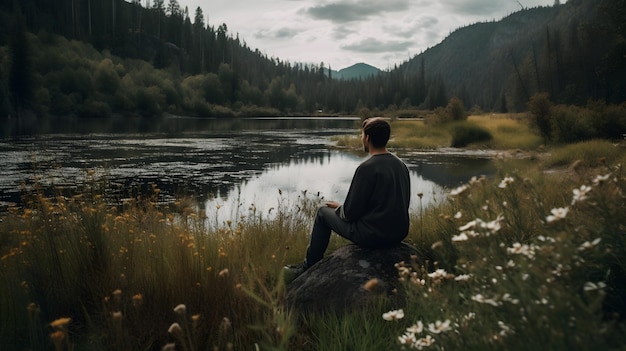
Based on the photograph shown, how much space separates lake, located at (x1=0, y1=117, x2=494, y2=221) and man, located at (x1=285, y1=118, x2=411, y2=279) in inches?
226

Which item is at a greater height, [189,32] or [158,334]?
[189,32]

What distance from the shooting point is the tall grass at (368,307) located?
2.05m

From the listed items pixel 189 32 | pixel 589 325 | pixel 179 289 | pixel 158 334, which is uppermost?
pixel 189 32

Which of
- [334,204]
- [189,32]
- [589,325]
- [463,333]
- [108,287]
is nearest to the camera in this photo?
[589,325]

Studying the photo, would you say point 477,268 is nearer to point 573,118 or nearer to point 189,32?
point 573,118

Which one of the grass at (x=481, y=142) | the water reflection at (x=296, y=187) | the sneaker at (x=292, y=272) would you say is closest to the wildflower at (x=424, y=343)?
the sneaker at (x=292, y=272)

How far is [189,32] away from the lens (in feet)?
423

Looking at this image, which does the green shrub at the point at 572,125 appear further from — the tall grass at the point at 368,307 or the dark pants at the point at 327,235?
the dark pants at the point at 327,235

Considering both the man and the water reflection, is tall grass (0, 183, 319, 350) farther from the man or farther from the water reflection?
the water reflection

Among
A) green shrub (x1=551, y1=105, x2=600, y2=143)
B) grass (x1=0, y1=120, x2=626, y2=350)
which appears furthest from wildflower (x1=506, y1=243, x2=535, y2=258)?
green shrub (x1=551, y1=105, x2=600, y2=143)

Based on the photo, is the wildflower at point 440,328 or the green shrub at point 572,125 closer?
the wildflower at point 440,328

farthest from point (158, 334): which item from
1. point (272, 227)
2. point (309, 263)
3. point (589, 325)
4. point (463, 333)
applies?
point (272, 227)

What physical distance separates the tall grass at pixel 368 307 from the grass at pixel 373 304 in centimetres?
1

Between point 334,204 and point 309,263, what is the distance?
2.16 feet
